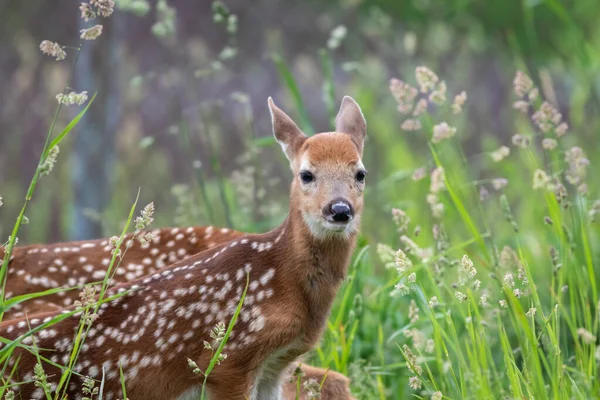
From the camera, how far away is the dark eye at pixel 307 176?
514 centimetres

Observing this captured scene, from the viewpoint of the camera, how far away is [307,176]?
5.16 meters

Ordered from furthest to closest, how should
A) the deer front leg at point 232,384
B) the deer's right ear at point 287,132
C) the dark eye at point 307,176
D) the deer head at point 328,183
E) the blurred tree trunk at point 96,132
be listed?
the blurred tree trunk at point 96,132
the deer's right ear at point 287,132
the dark eye at point 307,176
the deer head at point 328,183
the deer front leg at point 232,384

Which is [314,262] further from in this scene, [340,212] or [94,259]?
[94,259]

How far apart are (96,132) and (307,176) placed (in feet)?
10.9

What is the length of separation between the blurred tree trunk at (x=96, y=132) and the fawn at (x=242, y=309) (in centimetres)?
298

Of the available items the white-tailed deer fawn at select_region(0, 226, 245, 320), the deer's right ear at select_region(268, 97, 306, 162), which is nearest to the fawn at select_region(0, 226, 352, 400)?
the white-tailed deer fawn at select_region(0, 226, 245, 320)

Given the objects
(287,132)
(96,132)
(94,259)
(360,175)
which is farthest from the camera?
(96,132)

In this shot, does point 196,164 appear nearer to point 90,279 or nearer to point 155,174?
point 90,279

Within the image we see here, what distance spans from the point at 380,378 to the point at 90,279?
1.49m

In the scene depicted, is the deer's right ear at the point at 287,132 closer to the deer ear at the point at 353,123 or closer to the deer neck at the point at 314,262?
the deer ear at the point at 353,123

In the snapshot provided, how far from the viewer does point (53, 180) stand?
1102 cm

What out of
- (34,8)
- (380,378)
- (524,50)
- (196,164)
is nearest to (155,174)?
(34,8)

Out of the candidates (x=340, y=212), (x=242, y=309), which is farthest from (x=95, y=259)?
(x=340, y=212)

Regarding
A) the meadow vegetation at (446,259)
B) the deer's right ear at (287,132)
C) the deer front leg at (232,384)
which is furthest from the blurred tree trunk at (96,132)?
the deer front leg at (232,384)
